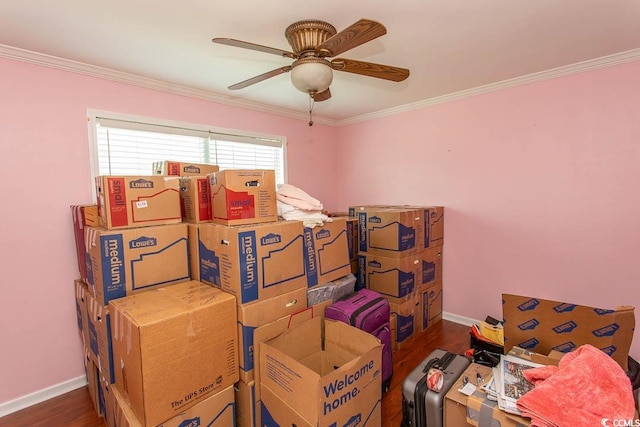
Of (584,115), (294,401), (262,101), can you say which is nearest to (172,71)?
(262,101)

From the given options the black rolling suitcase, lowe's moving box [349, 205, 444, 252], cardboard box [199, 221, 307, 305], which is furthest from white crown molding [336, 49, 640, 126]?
the black rolling suitcase

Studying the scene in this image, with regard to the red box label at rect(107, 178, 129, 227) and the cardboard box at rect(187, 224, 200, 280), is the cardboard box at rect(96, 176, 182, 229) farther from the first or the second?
the cardboard box at rect(187, 224, 200, 280)

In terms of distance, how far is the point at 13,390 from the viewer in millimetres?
2016

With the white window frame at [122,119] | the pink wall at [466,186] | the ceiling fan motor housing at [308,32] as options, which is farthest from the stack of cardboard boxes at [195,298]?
the ceiling fan motor housing at [308,32]

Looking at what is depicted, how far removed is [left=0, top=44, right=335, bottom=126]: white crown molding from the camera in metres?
1.96

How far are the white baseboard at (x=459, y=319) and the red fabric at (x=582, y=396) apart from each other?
6.47 feet

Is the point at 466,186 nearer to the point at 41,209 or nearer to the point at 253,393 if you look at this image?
the point at 253,393

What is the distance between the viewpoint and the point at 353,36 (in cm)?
136

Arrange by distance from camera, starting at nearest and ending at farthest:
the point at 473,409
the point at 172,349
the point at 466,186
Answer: the point at 473,409 < the point at 172,349 < the point at 466,186

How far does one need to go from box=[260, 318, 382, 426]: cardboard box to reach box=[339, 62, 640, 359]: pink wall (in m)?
→ 1.88

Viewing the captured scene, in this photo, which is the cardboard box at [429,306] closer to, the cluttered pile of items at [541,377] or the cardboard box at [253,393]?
the cluttered pile of items at [541,377]

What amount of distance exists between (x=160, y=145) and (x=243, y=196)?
1.34 m

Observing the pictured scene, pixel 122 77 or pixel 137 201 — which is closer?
pixel 137 201

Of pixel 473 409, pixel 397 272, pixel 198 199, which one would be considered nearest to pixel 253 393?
pixel 473 409
